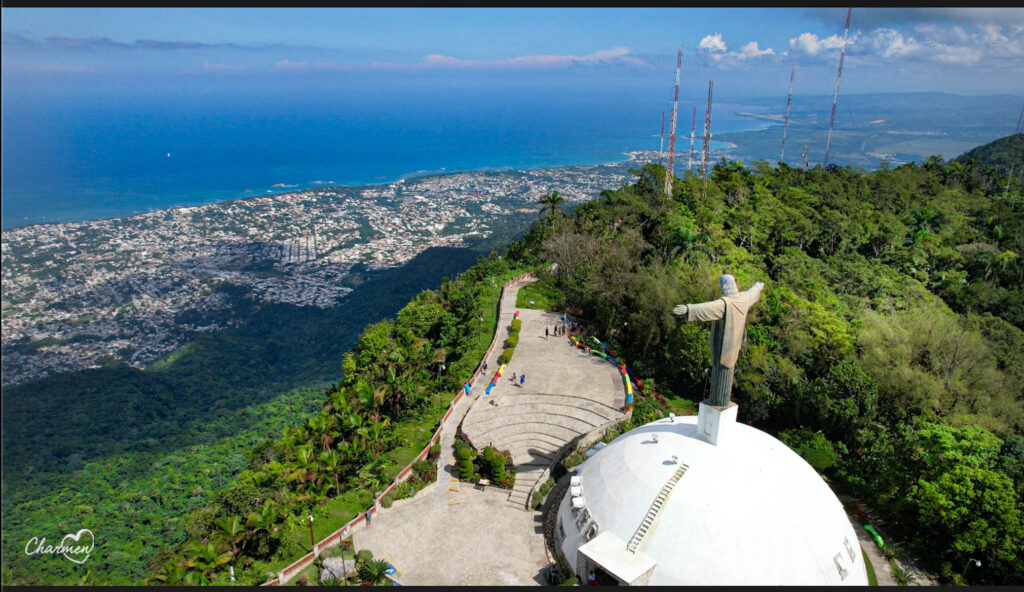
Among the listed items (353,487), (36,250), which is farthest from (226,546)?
(36,250)

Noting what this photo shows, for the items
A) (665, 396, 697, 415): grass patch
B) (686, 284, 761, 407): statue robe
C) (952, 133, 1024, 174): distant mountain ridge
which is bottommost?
(665, 396, 697, 415): grass patch

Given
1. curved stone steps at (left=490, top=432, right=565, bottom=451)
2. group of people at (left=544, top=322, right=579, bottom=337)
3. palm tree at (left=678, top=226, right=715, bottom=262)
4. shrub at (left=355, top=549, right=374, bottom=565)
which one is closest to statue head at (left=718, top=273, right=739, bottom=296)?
curved stone steps at (left=490, top=432, right=565, bottom=451)

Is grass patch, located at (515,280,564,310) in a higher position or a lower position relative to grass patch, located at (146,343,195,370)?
higher

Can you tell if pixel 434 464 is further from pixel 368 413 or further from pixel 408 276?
pixel 408 276

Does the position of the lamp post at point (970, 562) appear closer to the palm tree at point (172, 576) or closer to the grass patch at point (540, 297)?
the palm tree at point (172, 576)

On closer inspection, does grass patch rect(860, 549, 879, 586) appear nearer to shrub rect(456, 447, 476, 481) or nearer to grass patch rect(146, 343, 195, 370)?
shrub rect(456, 447, 476, 481)

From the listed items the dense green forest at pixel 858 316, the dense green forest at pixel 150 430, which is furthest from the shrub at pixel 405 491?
the dense green forest at pixel 858 316

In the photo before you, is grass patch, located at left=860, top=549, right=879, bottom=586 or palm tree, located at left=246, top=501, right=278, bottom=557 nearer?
grass patch, located at left=860, top=549, right=879, bottom=586
